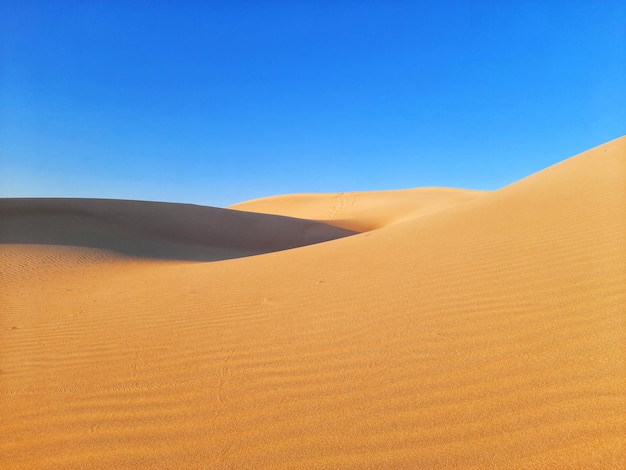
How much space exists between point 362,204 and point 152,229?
28.3 m

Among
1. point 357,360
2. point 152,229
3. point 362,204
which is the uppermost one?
point 362,204

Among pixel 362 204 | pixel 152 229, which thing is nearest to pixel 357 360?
pixel 152 229

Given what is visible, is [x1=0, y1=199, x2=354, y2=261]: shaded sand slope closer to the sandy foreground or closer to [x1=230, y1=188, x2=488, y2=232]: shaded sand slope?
[x1=230, y1=188, x2=488, y2=232]: shaded sand slope

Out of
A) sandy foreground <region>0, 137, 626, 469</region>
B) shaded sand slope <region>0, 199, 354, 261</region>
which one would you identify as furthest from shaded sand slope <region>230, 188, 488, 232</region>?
sandy foreground <region>0, 137, 626, 469</region>

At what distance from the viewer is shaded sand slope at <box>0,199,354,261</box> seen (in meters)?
14.0

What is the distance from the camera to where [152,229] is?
17578 mm

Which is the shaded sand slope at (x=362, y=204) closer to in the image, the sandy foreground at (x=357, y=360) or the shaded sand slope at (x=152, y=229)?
the shaded sand slope at (x=152, y=229)

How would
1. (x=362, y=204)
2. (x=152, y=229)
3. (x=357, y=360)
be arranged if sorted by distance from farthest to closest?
(x=362, y=204), (x=152, y=229), (x=357, y=360)

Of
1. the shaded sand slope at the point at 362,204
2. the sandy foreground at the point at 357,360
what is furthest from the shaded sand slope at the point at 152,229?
the sandy foreground at the point at 357,360

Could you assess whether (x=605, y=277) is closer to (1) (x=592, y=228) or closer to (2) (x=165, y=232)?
(1) (x=592, y=228)

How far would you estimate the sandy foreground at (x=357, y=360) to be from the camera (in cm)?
194

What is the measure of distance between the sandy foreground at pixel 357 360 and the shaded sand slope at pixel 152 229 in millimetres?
8433

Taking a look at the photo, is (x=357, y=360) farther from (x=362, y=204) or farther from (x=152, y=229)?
(x=362, y=204)

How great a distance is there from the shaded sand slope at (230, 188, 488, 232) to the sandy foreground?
828 inches
